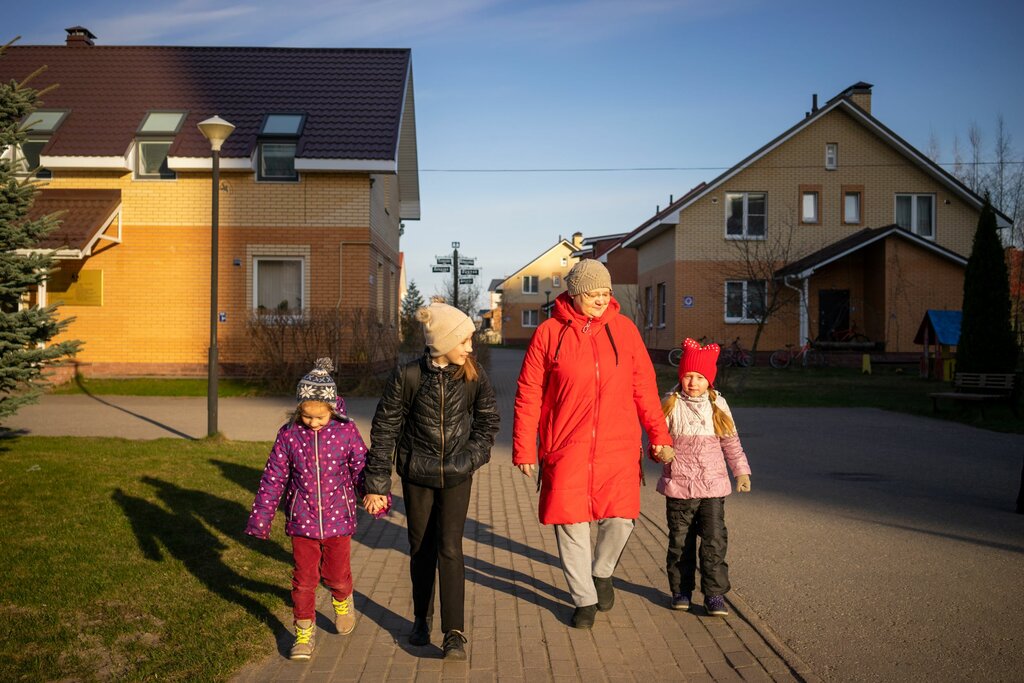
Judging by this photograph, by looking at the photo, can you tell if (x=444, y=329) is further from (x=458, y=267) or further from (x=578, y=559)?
(x=458, y=267)

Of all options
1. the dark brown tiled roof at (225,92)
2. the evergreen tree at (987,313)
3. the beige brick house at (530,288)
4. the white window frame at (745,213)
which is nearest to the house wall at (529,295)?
the beige brick house at (530,288)

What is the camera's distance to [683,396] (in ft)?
18.5

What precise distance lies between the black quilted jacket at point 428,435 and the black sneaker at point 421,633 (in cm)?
70

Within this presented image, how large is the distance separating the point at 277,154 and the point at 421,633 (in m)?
18.5

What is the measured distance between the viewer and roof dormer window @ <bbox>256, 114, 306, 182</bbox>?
21375 millimetres

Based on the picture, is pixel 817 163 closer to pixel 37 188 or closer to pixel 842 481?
pixel 842 481

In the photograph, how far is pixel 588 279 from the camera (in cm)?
507

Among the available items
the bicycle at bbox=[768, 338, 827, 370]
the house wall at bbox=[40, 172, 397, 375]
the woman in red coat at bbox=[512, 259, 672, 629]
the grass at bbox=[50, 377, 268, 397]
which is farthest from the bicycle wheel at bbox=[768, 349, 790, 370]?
the woman in red coat at bbox=[512, 259, 672, 629]

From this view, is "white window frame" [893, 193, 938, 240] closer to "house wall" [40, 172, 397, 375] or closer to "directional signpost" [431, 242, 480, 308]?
"directional signpost" [431, 242, 480, 308]

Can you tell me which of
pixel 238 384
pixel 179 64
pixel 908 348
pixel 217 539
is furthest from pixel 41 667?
pixel 908 348

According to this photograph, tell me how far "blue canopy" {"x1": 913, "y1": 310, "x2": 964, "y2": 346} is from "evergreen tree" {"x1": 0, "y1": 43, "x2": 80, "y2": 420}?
23556mm

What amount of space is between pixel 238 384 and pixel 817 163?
21921 mm

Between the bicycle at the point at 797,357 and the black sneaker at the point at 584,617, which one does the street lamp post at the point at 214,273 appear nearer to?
the black sneaker at the point at 584,617

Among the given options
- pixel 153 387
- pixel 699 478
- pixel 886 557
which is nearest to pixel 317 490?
pixel 699 478
